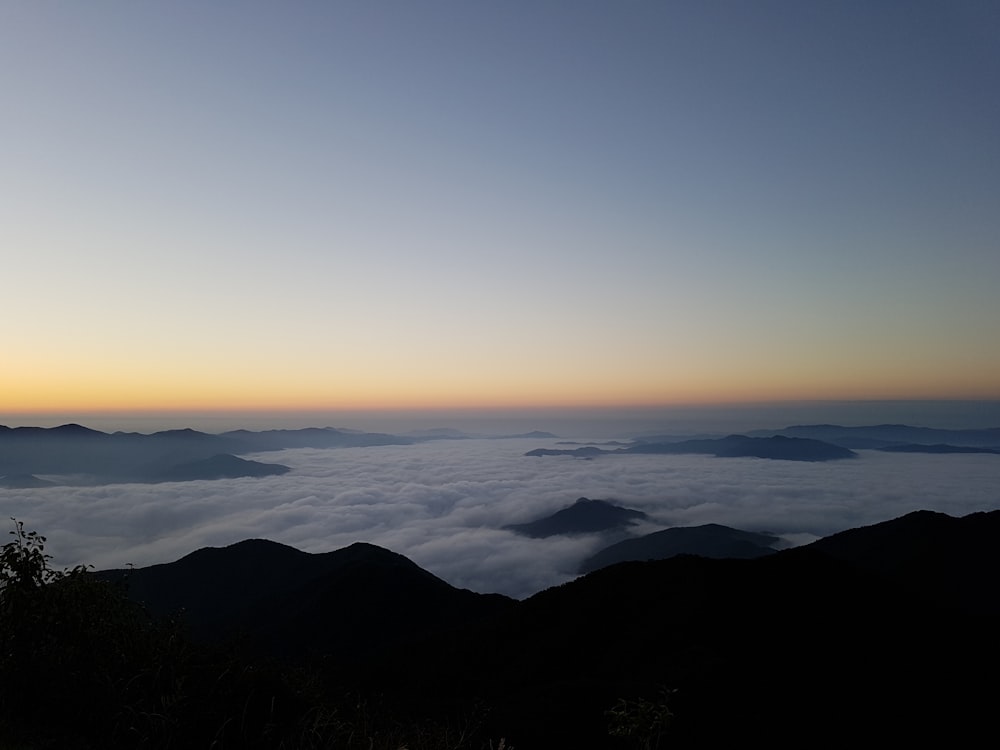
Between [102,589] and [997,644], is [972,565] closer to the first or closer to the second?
[997,644]

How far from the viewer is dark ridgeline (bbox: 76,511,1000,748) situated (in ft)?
69.8

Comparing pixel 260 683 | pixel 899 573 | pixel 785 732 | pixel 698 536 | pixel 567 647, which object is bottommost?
pixel 698 536

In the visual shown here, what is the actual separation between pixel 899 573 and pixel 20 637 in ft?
342

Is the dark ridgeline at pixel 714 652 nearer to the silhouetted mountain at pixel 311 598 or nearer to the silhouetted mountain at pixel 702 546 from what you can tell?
the silhouetted mountain at pixel 311 598

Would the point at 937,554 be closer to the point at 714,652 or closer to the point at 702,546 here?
the point at 714,652

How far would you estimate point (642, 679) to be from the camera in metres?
29.4

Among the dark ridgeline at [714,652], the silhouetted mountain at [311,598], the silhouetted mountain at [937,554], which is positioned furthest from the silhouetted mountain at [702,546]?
the dark ridgeline at [714,652]

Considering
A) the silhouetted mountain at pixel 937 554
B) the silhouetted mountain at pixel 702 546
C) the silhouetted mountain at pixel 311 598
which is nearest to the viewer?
the silhouetted mountain at pixel 937 554

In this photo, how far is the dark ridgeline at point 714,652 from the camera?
21281 mm

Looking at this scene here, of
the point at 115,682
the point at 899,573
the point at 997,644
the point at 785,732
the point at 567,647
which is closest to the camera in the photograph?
the point at 115,682

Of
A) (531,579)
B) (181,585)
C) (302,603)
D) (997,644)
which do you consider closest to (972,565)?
(997,644)

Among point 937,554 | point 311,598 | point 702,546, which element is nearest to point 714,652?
point 937,554

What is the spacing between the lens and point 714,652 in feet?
99.4

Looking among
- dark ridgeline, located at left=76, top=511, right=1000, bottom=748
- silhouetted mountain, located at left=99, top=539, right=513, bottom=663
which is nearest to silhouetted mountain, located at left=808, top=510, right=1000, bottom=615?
dark ridgeline, located at left=76, top=511, right=1000, bottom=748
